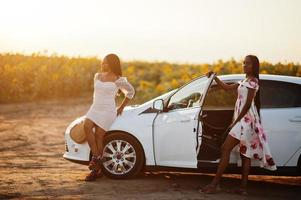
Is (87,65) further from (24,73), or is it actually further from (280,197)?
(280,197)

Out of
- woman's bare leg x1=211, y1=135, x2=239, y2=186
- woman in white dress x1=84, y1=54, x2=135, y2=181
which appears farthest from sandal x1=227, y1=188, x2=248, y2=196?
woman in white dress x1=84, y1=54, x2=135, y2=181

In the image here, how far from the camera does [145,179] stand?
10.4m

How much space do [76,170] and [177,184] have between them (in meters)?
2.27

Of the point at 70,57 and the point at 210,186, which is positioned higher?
the point at 70,57

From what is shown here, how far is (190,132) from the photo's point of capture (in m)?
9.71

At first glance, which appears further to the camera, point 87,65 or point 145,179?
point 87,65

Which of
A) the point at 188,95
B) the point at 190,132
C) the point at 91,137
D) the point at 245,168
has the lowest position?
the point at 245,168

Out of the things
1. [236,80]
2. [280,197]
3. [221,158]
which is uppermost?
[236,80]

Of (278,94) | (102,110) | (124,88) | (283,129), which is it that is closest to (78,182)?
(102,110)

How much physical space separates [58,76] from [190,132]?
16623 millimetres

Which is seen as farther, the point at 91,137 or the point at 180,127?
the point at 91,137

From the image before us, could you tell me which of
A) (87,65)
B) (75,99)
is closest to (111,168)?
(75,99)

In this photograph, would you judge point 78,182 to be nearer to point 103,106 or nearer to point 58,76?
point 103,106

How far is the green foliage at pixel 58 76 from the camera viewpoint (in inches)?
940
